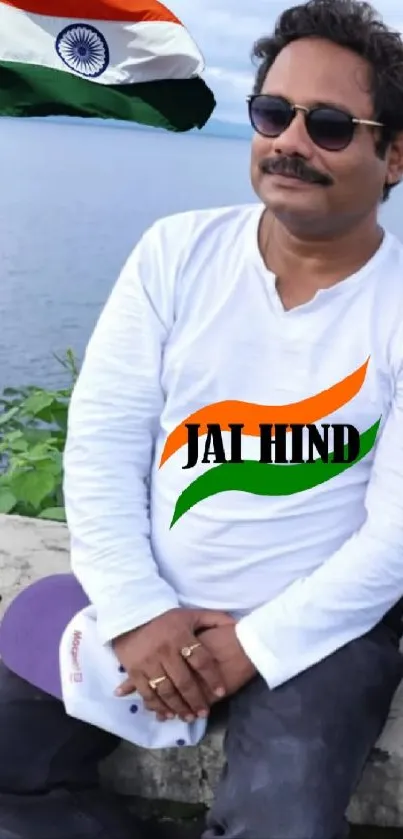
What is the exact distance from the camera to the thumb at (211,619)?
1.77 metres

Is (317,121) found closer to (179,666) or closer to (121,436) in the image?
(121,436)

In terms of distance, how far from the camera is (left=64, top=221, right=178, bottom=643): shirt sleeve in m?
1.79

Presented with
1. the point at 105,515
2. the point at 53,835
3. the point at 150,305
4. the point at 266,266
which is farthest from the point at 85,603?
the point at 266,266

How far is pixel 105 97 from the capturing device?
4.40 meters

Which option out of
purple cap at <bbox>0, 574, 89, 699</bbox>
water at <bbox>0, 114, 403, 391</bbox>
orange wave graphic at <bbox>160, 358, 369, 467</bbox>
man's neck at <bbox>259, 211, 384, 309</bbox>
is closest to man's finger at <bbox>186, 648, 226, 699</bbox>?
purple cap at <bbox>0, 574, 89, 699</bbox>

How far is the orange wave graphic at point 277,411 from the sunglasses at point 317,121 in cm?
36

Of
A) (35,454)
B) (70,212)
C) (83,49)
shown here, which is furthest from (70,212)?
(35,454)

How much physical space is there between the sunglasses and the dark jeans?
805 mm

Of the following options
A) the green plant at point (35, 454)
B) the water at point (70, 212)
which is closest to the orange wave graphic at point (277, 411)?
the green plant at point (35, 454)

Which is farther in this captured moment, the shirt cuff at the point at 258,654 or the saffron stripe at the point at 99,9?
the saffron stripe at the point at 99,9

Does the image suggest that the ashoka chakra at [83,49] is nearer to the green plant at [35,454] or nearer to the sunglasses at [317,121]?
the green plant at [35,454]

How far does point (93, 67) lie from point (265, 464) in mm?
3112

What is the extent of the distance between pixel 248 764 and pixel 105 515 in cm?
47

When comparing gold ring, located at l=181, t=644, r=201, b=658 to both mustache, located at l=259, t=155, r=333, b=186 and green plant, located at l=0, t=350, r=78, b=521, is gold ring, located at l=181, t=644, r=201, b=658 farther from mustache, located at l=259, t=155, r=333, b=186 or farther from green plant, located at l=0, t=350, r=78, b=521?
green plant, located at l=0, t=350, r=78, b=521
